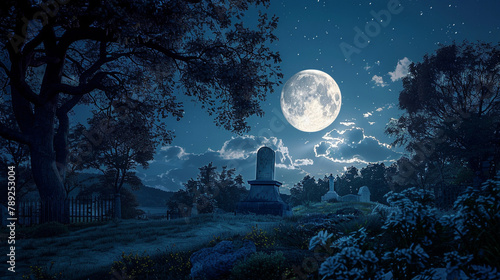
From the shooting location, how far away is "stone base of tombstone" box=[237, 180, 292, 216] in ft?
66.5

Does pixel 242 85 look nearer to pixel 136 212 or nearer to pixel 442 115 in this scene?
pixel 442 115

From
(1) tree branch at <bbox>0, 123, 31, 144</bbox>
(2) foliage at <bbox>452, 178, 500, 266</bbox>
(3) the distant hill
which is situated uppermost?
(1) tree branch at <bbox>0, 123, 31, 144</bbox>

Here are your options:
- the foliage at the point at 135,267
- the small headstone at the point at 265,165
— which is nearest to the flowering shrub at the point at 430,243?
the foliage at the point at 135,267

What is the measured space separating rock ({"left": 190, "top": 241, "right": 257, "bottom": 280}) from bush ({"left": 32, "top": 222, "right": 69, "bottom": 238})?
33.1 feet

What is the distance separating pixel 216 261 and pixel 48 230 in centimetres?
1104

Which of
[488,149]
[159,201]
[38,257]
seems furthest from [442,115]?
[159,201]

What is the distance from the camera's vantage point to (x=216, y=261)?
679cm

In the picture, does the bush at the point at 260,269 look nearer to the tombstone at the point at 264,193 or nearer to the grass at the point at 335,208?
A: the tombstone at the point at 264,193

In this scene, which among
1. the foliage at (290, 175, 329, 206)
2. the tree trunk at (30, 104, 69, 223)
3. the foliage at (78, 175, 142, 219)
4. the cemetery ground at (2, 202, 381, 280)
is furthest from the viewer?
the foliage at (290, 175, 329, 206)

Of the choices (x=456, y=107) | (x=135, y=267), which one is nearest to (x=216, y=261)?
(x=135, y=267)

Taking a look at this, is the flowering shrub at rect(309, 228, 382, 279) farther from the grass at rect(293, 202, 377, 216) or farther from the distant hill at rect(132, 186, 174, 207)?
the distant hill at rect(132, 186, 174, 207)

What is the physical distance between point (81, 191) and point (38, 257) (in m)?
26.8

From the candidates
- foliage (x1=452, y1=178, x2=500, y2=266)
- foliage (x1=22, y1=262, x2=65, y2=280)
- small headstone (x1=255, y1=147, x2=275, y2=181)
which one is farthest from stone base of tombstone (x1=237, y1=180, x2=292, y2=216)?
foliage (x1=452, y1=178, x2=500, y2=266)

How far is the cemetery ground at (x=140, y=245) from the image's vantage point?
26.2ft
